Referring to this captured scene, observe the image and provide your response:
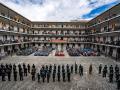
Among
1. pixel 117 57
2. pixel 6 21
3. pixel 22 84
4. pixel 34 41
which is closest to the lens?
pixel 22 84

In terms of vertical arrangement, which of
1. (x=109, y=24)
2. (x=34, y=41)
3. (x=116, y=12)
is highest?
(x=116, y=12)

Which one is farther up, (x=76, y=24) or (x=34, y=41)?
(x=76, y=24)

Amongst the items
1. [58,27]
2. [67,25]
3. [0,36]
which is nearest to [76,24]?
[67,25]

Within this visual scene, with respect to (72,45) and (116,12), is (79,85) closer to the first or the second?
(116,12)

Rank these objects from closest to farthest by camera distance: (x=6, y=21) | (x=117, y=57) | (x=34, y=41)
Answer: (x=117, y=57) < (x=6, y=21) < (x=34, y=41)

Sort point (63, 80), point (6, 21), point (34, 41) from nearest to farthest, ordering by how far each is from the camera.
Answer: point (63, 80)
point (6, 21)
point (34, 41)

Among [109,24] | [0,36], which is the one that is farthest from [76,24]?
[0,36]

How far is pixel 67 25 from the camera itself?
59438 millimetres

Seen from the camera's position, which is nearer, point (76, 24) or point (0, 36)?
point (0, 36)

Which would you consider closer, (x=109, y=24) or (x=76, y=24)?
(x=109, y=24)

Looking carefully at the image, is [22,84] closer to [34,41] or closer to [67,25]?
[34,41]

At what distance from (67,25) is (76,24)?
4283mm

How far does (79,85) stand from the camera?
569 inches

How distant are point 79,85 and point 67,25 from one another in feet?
155
